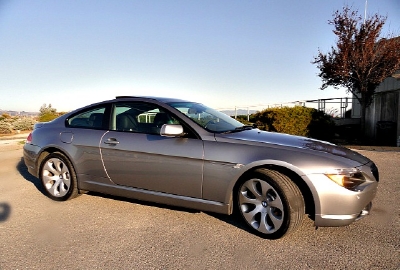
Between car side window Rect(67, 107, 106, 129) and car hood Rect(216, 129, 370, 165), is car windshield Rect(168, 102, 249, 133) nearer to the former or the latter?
car hood Rect(216, 129, 370, 165)

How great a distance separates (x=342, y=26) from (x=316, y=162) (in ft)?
31.7

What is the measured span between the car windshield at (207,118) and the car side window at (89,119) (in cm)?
106

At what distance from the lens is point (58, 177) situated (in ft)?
13.7

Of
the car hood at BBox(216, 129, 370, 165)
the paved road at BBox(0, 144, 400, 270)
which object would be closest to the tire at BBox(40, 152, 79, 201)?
the paved road at BBox(0, 144, 400, 270)

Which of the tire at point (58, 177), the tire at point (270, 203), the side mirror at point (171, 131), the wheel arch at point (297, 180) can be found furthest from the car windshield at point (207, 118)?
the tire at point (58, 177)

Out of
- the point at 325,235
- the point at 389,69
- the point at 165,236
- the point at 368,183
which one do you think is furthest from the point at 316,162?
the point at 389,69

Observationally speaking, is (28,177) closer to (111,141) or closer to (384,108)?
(111,141)

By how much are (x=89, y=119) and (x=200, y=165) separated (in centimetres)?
197

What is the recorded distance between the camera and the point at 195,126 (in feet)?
11.2

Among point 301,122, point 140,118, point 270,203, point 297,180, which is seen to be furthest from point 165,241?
point 301,122

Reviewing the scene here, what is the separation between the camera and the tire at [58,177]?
4066mm

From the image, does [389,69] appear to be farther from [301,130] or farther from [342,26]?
[301,130]

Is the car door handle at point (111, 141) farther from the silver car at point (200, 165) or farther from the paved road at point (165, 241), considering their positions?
the paved road at point (165, 241)

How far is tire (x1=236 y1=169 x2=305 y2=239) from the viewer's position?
2838 millimetres
